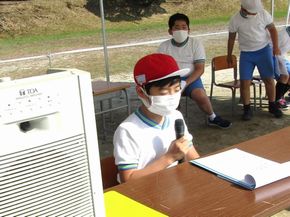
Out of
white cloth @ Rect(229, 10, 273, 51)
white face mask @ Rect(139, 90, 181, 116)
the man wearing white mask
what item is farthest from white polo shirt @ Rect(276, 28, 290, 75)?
white face mask @ Rect(139, 90, 181, 116)

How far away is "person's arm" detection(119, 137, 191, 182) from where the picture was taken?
1.78 metres

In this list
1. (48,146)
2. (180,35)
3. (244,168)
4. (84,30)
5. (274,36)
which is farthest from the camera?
(84,30)

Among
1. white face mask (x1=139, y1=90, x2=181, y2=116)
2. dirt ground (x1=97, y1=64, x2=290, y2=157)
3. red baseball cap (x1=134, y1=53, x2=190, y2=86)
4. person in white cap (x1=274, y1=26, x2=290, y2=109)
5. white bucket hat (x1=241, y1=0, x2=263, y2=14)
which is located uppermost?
white bucket hat (x1=241, y1=0, x2=263, y2=14)

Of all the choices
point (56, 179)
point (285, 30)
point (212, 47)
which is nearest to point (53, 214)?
point (56, 179)

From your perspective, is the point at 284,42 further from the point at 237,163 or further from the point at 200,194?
the point at 200,194

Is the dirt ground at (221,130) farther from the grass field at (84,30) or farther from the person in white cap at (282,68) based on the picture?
the grass field at (84,30)

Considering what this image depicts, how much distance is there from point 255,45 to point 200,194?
12.7 feet

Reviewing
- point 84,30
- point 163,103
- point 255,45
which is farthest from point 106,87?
point 84,30

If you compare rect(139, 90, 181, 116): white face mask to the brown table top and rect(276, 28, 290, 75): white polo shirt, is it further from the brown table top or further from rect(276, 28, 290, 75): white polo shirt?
rect(276, 28, 290, 75): white polo shirt

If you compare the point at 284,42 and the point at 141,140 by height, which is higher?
the point at 284,42

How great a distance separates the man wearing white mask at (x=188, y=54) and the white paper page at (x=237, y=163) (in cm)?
291

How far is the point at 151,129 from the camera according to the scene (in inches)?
76.4

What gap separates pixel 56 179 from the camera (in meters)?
0.97

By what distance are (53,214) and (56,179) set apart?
0.27 ft
